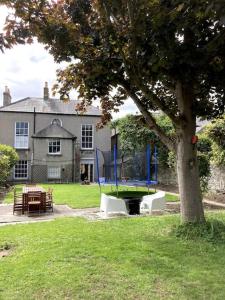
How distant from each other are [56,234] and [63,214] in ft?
14.9

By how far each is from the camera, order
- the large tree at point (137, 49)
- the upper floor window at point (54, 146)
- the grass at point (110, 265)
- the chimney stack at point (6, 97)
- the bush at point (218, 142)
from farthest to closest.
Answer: the chimney stack at point (6, 97) < the upper floor window at point (54, 146) < the bush at point (218, 142) < the large tree at point (137, 49) < the grass at point (110, 265)

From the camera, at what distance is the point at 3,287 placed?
5242 millimetres

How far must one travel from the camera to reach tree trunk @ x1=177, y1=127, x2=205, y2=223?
8.59m

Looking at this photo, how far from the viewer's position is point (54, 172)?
35719 millimetres

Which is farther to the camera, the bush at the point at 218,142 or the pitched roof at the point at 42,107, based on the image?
the pitched roof at the point at 42,107

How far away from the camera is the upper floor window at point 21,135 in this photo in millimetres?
37031

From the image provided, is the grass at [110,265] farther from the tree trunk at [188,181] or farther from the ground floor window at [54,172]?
the ground floor window at [54,172]

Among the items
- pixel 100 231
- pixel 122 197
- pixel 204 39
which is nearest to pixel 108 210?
pixel 122 197

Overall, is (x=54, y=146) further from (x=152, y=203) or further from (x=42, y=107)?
(x=152, y=203)

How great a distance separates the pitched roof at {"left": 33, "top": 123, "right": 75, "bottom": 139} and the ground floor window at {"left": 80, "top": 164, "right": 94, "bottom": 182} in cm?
353

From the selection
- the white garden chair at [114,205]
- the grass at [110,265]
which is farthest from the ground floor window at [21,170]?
the grass at [110,265]

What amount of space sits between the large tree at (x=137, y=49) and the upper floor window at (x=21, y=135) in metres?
28.6

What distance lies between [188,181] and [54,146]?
93.0 ft

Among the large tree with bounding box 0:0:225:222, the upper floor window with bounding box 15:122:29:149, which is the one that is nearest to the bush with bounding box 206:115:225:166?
the large tree with bounding box 0:0:225:222
